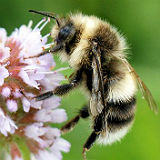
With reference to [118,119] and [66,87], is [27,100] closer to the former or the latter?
[66,87]

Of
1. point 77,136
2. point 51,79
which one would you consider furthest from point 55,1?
point 51,79

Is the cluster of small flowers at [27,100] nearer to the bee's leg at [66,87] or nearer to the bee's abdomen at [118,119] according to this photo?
the bee's leg at [66,87]

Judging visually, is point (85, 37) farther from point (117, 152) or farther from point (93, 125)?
point (117, 152)

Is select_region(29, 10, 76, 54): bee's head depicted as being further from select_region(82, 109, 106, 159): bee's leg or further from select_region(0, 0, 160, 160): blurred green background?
select_region(0, 0, 160, 160): blurred green background

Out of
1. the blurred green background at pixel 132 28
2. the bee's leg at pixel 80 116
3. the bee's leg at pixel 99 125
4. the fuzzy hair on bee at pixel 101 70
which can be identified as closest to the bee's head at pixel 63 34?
the fuzzy hair on bee at pixel 101 70

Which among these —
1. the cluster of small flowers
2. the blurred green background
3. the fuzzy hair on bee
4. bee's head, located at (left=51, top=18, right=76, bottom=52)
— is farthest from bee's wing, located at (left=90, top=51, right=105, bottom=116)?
the blurred green background
